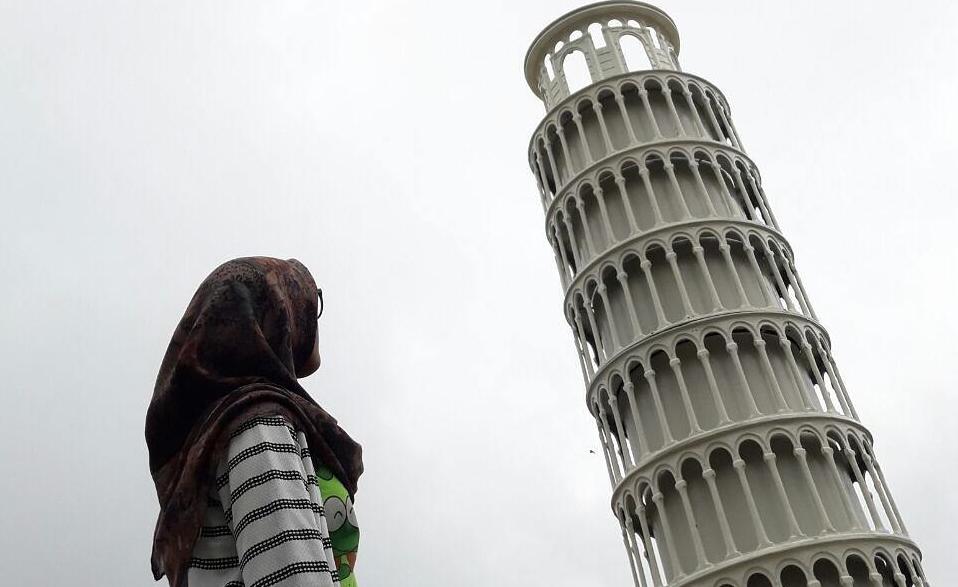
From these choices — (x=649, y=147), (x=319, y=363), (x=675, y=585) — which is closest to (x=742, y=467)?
(x=675, y=585)

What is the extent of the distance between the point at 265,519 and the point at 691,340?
67.7 feet

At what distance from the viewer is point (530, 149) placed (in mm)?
28578

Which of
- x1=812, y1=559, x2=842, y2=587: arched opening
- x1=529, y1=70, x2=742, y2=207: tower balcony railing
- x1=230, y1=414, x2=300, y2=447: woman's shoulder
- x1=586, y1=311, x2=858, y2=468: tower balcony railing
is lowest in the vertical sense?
x1=230, y1=414, x2=300, y2=447: woman's shoulder

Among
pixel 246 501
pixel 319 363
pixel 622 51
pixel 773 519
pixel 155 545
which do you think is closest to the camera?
pixel 246 501

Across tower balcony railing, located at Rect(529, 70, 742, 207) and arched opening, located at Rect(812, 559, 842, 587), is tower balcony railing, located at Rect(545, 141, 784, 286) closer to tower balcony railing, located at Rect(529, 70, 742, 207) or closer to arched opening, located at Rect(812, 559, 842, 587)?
tower balcony railing, located at Rect(529, 70, 742, 207)

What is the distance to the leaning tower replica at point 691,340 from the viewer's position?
20.4m

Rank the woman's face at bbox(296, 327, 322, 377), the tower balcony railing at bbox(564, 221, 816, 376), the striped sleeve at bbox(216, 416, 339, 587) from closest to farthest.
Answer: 1. the striped sleeve at bbox(216, 416, 339, 587)
2. the woman's face at bbox(296, 327, 322, 377)
3. the tower balcony railing at bbox(564, 221, 816, 376)

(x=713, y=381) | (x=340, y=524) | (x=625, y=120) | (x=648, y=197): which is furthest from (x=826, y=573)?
(x=340, y=524)

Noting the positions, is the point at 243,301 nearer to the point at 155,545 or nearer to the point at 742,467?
the point at 155,545

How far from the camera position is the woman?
8.75 ft

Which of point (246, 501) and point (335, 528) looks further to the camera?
point (335, 528)

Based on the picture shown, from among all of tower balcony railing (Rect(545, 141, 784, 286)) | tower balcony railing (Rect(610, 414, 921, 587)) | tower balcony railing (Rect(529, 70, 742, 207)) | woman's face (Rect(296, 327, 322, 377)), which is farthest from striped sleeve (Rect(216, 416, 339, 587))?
tower balcony railing (Rect(529, 70, 742, 207))

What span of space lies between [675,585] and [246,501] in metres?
19.1

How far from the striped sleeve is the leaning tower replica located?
18376 millimetres
